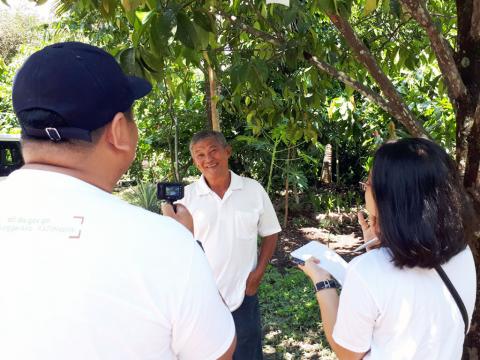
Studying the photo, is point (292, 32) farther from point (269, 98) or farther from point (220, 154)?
point (220, 154)

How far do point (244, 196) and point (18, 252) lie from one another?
5.55 ft

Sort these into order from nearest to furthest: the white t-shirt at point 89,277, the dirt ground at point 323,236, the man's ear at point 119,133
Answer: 1. the white t-shirt at point 89,277
2. the man's ear at point 119,133
3. the dirt ground at point 323,236

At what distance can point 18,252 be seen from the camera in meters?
0.80

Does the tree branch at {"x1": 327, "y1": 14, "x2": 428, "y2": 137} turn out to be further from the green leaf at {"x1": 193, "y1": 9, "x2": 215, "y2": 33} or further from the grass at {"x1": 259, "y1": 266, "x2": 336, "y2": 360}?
the grass at {"x1": 259, "y1": 266, "x2": 336, "y2": 360}

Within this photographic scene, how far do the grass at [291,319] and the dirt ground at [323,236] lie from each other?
65cm

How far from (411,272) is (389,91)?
0.94m

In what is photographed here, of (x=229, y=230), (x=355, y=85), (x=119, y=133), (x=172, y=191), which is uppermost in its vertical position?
(x=355, y=85)

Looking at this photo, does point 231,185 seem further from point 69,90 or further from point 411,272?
point 69,90

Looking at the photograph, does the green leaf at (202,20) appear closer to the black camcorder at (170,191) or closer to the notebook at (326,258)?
the black camcorder at (170,191)

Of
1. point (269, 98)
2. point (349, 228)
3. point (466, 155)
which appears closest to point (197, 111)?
point (349, 228)

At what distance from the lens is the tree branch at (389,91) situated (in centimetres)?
184

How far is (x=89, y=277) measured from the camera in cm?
78

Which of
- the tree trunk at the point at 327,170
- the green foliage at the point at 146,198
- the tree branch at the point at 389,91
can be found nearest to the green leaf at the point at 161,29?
the tree branch at the point at 389,91

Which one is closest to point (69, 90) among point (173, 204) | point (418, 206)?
point (418, 206)
